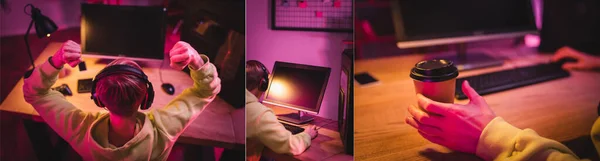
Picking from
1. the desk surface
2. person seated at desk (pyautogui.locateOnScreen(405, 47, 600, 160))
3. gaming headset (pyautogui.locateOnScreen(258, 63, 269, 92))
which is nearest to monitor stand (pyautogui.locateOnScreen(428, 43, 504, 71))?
person seated at desk (pyautogui.locateOnScreen(405, 47, 600, 160))

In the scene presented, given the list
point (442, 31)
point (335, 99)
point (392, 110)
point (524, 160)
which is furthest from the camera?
point (442, 31)

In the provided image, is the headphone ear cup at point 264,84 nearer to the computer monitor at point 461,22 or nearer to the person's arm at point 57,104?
the computer monitor at point 461,22

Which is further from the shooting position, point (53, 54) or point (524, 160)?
point (53, 54)

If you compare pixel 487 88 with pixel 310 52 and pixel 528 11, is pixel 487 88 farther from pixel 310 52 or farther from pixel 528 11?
pixel 310 52

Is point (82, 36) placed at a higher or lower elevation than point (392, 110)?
higher

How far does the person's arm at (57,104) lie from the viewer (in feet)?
6.58

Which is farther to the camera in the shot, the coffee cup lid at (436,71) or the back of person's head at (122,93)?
the back of person's head at (122,93)

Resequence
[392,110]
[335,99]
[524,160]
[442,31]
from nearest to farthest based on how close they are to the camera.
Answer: [524,160], [392,110], [335,99], [442,31]

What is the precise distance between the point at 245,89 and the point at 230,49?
0.57 ft

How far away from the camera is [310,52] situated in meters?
1.92

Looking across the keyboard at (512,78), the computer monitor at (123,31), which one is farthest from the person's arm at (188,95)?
the keyboard at (512,78)

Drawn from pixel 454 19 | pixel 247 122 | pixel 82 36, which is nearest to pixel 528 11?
pixel 454 19

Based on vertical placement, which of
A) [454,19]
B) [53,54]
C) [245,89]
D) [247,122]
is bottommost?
[247,122]

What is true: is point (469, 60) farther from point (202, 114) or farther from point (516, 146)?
point (202, 114)
